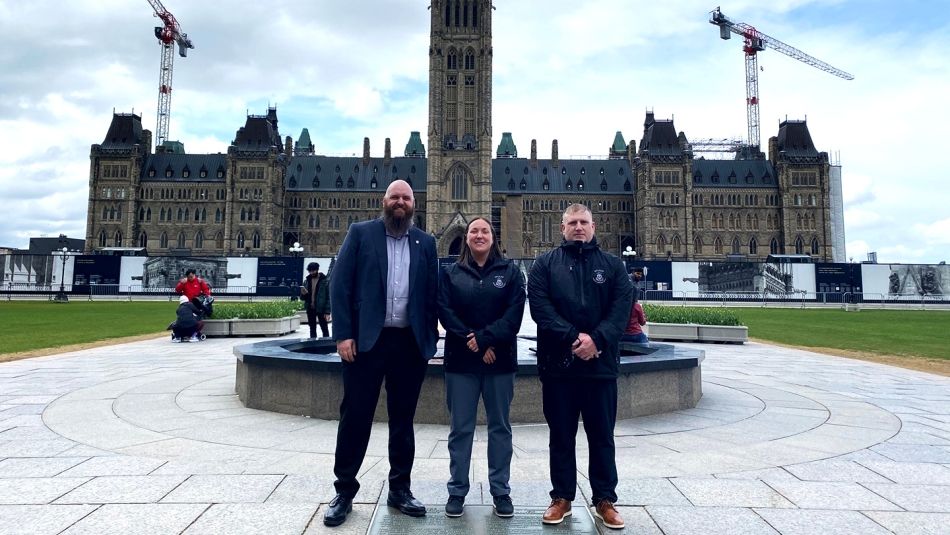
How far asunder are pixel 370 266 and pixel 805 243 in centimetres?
9274

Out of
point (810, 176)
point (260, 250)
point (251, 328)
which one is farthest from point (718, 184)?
point (251, 328)

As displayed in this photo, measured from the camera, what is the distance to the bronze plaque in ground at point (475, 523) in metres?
3.34

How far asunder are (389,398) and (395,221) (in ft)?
4.24

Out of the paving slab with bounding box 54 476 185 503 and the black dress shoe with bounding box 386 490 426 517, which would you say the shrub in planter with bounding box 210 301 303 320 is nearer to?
the paving slab with bounding box 54 476 185 503

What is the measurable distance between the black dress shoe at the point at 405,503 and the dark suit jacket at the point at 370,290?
95 centimetres

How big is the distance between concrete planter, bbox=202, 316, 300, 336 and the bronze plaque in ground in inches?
568

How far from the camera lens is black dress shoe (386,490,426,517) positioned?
355 centimetres

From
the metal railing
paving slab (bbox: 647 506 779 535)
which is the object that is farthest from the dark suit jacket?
the metal railing

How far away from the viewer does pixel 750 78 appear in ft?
383

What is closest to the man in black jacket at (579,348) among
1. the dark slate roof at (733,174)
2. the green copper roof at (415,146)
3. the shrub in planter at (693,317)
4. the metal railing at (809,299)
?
the shrub in planter at (693,317)

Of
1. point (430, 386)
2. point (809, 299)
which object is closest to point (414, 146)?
point (809, 299)

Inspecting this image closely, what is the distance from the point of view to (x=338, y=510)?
348cm

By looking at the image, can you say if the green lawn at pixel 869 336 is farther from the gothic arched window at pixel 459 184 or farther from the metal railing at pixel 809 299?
the gothic arched window at pixel 459 184

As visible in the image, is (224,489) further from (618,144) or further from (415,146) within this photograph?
(618,144)
